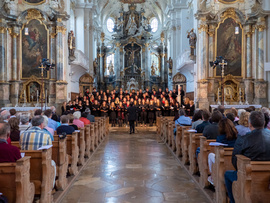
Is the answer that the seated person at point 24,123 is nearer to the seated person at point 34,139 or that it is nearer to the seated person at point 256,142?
the seated person at point 34,139

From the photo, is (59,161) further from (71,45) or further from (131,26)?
(131,26)

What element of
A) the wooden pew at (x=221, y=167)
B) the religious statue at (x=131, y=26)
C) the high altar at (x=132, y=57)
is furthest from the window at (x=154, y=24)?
the wooden pew at (x=221, y=167)

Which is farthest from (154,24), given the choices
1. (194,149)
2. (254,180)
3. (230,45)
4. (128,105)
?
(254,180)

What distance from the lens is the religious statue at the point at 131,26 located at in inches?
1363

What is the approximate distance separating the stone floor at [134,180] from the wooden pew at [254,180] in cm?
162

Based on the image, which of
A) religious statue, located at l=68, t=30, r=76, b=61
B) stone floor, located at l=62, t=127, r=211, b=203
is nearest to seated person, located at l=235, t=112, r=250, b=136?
stone floor, located at l=62, t=127, r=211, b=203

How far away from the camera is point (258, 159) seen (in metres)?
3.51

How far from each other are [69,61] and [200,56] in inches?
352

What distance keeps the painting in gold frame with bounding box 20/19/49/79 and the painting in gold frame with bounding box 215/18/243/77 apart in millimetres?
11298

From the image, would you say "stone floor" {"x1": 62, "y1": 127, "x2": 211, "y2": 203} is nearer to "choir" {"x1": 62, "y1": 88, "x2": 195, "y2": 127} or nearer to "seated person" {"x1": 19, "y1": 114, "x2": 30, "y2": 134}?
"seated person" {"x1": 19, "y1": 114, "x2": 30, "y2": 134}

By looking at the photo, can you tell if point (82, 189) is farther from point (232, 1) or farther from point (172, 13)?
point (172, 13)

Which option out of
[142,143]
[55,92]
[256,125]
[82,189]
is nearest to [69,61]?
[55,92]

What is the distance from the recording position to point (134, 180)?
241 inches

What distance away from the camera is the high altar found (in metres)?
34.7
